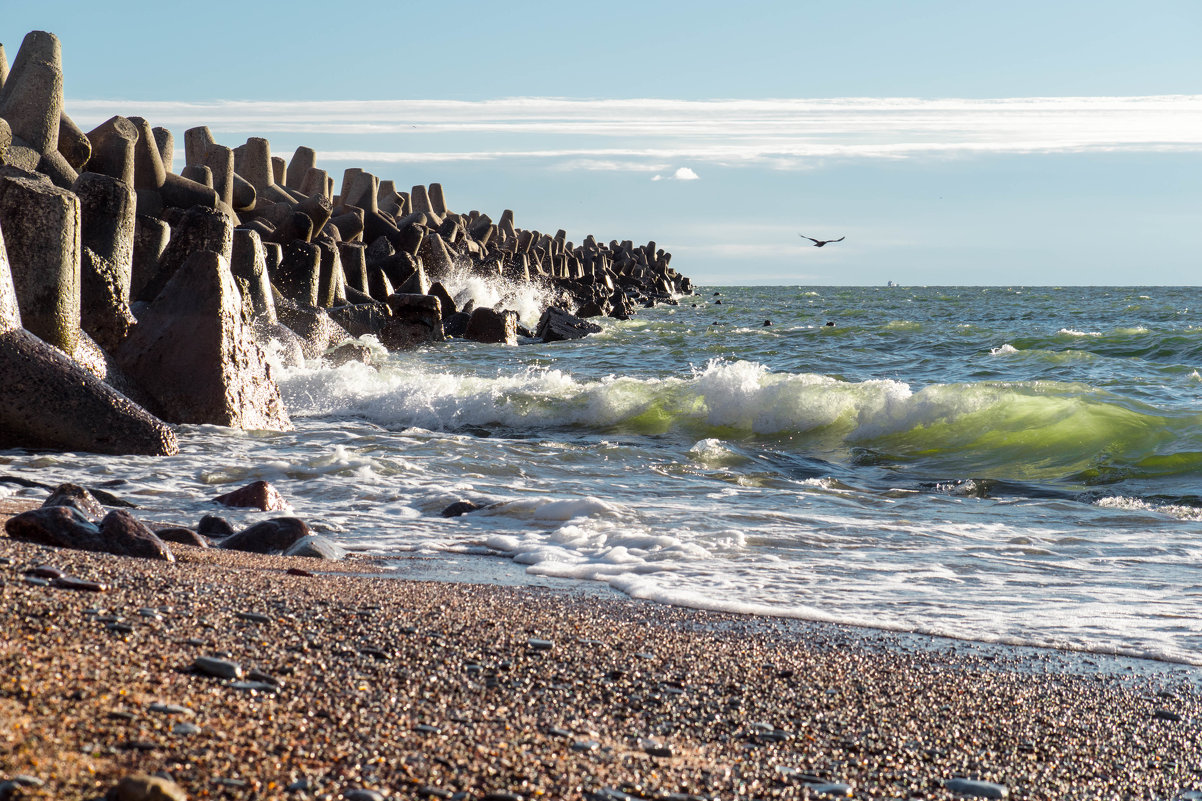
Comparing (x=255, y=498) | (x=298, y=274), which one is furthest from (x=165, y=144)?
(x=255, y=498)

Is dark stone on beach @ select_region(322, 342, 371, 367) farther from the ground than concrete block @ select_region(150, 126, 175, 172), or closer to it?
closer to it

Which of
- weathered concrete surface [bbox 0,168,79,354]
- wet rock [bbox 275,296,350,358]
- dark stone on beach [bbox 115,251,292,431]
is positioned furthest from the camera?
wet rock [bbox 275,296,350,358]

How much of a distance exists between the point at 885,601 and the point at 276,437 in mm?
4991

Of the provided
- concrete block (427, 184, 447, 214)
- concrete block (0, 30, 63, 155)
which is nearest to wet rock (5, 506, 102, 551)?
concrete block (0, 30, 63, 155)

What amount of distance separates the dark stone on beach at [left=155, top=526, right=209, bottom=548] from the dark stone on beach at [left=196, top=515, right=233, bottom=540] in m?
0.39

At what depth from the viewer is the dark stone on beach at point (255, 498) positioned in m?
5.13

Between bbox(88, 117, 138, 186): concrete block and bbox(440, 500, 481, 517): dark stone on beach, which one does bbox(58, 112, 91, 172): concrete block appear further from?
bbox(440, 500, 481, 517): dark stone on beach

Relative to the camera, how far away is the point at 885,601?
3.97 metres

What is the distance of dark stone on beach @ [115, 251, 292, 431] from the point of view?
24.0ft

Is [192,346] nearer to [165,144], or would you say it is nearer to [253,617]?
[253,617]

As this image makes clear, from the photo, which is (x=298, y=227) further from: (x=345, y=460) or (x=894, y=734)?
(x=894, y=734)

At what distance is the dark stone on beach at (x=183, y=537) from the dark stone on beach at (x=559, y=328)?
17.0 m

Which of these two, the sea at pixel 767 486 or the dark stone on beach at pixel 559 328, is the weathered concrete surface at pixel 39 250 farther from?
the dark stone on beach at pixel 559 328

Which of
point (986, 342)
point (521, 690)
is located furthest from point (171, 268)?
point (986, 342)
